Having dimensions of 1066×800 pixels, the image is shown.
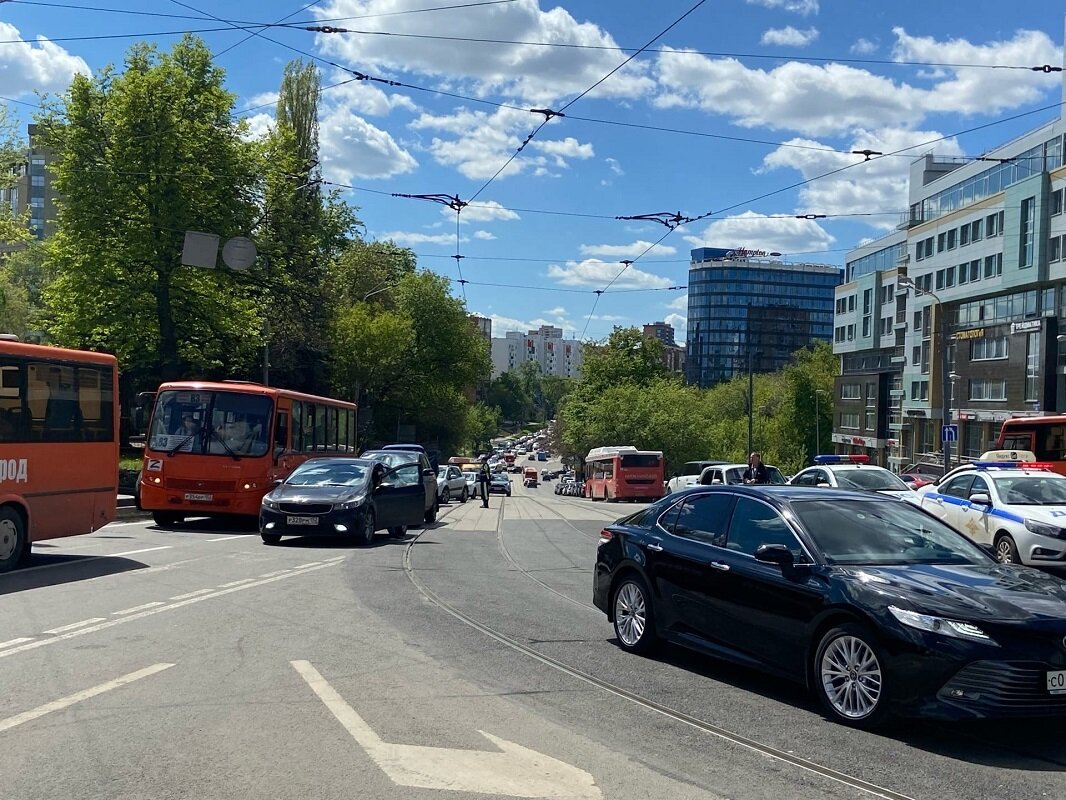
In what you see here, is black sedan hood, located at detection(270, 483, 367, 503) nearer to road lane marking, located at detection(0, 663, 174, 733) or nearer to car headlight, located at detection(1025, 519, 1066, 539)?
road lane marking, located at detection(0, 663, 174, 733)

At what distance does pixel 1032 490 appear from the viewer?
16469mm

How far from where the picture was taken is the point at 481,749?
5766mm

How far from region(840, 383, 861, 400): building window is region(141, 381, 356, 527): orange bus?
74.0m

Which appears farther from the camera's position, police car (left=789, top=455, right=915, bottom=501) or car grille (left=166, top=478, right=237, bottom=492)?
police car (left=789, top=455, right=915, bottom=501)

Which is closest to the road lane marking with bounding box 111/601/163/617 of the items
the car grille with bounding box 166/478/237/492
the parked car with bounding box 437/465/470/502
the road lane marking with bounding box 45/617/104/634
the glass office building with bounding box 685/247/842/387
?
the road lane marking with bounding box 45/617/104/634

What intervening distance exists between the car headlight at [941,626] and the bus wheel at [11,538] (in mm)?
10673

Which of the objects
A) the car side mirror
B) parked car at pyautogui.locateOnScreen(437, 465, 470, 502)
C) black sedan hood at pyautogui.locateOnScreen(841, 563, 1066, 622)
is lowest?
parked car at pyautogui.locateOnScreen(437, 465, 470, 502)

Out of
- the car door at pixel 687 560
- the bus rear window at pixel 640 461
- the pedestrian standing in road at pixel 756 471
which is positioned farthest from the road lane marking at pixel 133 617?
the bus rear window at pixel 640 461

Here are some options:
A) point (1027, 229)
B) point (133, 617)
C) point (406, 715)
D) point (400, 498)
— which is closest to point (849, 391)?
point (1027, 229)

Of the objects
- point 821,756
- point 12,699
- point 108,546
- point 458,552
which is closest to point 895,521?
point 821,756

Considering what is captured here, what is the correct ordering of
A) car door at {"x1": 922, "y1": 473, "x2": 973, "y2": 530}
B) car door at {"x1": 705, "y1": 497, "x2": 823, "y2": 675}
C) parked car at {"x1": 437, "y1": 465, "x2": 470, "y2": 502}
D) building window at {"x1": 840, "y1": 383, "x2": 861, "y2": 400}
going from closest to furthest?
1. car door at {"x1": 705, "y1": 497, "x2": 823, "y2": 675}
2. car door at {"x1": 922, "y1": 473, "x2": 973, "y2": 530}
3. parked car at {"x1": 437, "y1": 465, "x2": 470, "y2": 502}
4. building window at {"x1": 840, "y1": 383, "x2": 861, "y2": 400}

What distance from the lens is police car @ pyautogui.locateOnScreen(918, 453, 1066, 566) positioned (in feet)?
49.2

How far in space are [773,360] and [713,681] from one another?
17815 cm

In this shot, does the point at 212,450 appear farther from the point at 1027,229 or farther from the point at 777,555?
the point at 1027,229
